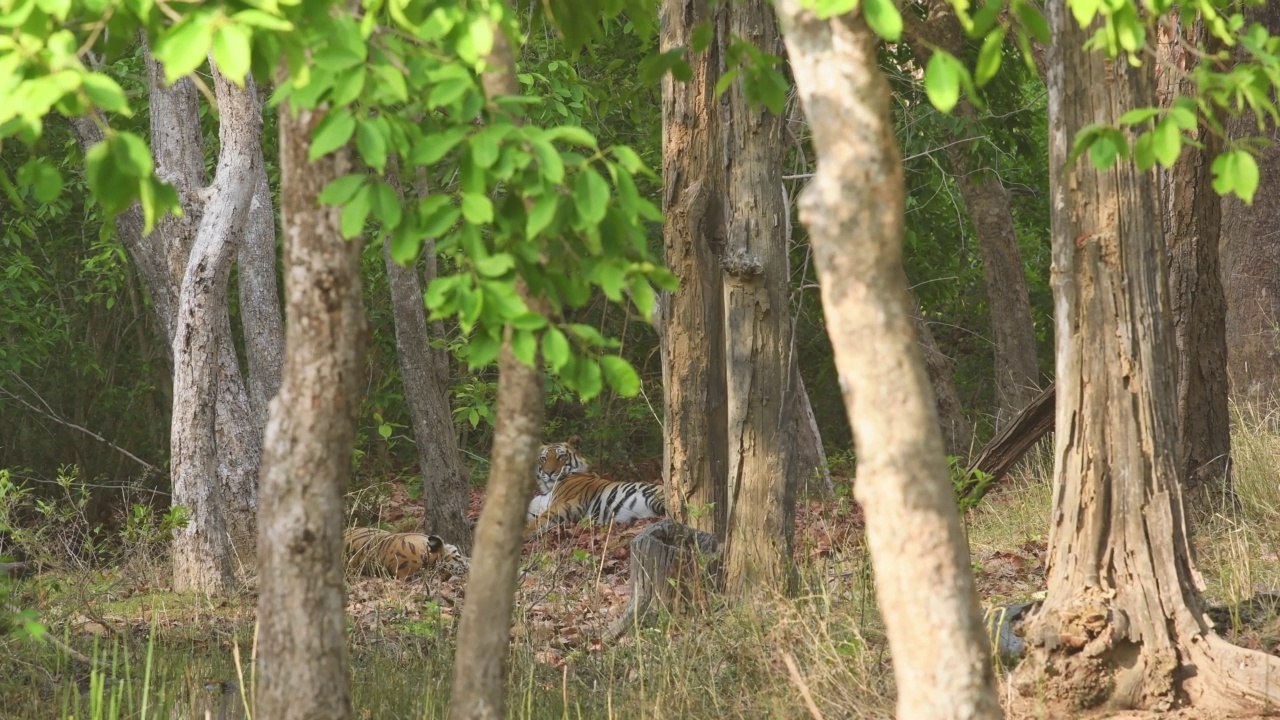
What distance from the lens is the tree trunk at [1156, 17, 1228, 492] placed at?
7.53 meters

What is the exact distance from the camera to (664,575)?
642 cm

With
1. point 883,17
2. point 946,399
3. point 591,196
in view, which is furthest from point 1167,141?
point 946,399

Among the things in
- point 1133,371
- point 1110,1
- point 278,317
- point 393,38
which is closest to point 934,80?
point 1110,1

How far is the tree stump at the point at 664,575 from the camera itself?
6336mm

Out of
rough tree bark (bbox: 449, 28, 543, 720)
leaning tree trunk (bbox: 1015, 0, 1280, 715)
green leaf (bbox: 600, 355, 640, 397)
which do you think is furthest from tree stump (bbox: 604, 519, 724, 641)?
green leaf (bbox: 600, 355, 640, 397)

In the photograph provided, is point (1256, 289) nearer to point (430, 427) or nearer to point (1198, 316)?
point (1198, 316)

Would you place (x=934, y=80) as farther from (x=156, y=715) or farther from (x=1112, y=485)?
(x=156, y=715)

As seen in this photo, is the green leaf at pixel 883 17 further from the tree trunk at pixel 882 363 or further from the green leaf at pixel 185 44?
the green leaf at pixel 185 44

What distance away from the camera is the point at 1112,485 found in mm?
4648

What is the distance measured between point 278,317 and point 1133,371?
734 cm

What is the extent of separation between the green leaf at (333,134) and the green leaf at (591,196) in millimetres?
507

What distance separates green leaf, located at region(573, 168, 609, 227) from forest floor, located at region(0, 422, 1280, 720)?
163cm

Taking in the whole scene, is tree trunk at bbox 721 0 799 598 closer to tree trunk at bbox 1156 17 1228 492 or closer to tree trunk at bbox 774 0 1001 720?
tree trunk at bbox 1156 17 1228 492

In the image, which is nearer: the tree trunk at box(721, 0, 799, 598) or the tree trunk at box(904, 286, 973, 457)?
the tree trunk at box(721, 0, 799, 598)
